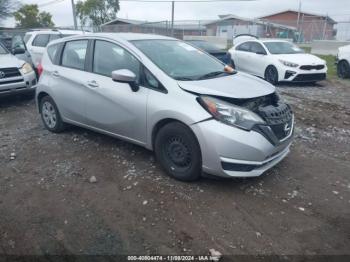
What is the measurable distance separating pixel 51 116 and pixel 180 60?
2637 mm

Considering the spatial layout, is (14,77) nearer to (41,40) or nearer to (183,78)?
(41,40)

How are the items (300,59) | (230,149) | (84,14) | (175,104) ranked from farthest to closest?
1. (84,14)
2. (300,59)
3. (175,104)
4. (230,149)

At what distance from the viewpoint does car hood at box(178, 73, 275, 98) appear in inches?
149

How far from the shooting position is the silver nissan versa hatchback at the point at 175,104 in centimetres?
360

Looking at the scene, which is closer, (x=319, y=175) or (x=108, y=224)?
(x=108, y=224)

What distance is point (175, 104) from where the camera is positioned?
3822 millimetres

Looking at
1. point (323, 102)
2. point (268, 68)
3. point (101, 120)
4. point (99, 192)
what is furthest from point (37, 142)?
point (268, 68)

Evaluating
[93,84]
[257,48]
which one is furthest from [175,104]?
[257,48]

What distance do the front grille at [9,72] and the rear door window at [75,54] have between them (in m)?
2.95

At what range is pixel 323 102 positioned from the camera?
823 centimetres

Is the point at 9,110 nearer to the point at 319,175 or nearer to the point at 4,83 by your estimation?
the point at 4,83

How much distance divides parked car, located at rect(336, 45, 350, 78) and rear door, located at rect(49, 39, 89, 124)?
10.0 metres

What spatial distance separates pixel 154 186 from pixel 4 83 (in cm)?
544

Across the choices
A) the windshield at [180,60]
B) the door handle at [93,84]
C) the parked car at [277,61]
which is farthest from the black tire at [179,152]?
the parked car at [277,61]
